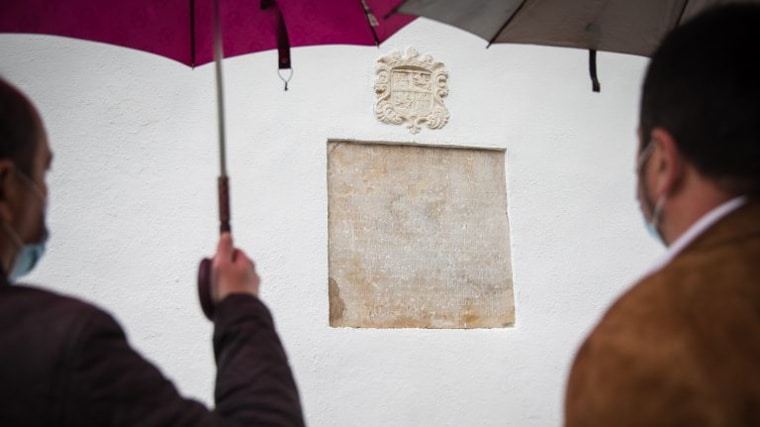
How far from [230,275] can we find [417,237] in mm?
3189

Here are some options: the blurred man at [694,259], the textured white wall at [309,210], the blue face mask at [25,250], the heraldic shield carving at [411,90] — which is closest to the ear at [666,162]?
the blurred man at [694,259]

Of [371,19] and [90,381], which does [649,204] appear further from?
[371,19]

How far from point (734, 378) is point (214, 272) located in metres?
0.85

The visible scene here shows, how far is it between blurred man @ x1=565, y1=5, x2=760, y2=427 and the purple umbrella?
3.63ft

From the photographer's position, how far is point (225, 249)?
1534mm

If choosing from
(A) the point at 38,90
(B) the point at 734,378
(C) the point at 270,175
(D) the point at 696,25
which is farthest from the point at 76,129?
(B) the point at 734,378

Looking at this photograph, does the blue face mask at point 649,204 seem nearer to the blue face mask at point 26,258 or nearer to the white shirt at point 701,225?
the white shirt at point 701,225

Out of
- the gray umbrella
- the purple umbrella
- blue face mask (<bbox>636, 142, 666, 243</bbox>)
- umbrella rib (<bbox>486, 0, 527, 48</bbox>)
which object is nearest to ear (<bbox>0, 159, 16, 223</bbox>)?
the purple umbrella

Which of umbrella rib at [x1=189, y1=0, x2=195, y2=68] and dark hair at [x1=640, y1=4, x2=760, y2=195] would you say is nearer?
dark hair at [x1=640, y1=4, x2=760, y2=195]

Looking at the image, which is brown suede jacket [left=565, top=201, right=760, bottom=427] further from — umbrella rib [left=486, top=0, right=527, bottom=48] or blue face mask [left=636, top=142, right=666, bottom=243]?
umbrella rib [left=486, top=0, right=527, bottom=48]

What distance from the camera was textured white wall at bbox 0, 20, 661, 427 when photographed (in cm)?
423

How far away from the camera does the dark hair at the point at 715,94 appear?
1.29m

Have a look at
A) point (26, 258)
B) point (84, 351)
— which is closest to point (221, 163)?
point (26, 258)

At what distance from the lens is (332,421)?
4.27m
